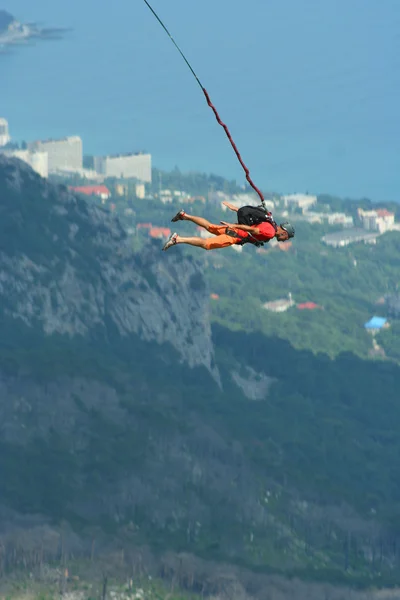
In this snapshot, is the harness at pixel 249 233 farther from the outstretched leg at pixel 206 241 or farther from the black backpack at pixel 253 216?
the outstretched leg at pixel 206 241

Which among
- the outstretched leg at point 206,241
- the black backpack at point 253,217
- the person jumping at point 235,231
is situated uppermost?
the black backpack at point 253,217

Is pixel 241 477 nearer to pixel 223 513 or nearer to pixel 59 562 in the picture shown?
pixel 223 513

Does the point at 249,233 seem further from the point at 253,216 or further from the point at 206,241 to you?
the point at 206,241

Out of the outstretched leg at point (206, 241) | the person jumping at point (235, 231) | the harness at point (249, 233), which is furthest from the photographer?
the harness at point (249, 233)

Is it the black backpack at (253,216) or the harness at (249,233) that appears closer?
the black backpack at (253,216)

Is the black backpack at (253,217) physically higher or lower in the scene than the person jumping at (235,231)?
higher

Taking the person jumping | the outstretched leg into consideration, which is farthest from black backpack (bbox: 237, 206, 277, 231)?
the outstretched leg

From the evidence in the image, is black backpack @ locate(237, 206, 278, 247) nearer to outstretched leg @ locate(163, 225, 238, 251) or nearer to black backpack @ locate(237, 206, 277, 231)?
black backpack @ locate(237, 206, 277, 231)

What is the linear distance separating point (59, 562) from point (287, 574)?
26.2 metres

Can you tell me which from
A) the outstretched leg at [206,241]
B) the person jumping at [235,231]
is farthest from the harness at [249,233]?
the outstretched leg at [206,241]

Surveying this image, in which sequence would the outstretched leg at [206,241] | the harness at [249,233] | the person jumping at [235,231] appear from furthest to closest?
1. the harness at [249,233]
2. the person jumping at [235,231]
3. the outstretched leg at [206,241]

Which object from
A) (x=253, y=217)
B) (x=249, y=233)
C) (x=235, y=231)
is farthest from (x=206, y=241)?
(x=253, y=217)

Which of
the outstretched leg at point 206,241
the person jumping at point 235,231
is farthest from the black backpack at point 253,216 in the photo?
the outstretched leg at point 206,241

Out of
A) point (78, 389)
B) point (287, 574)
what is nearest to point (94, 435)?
point (78, 389)
